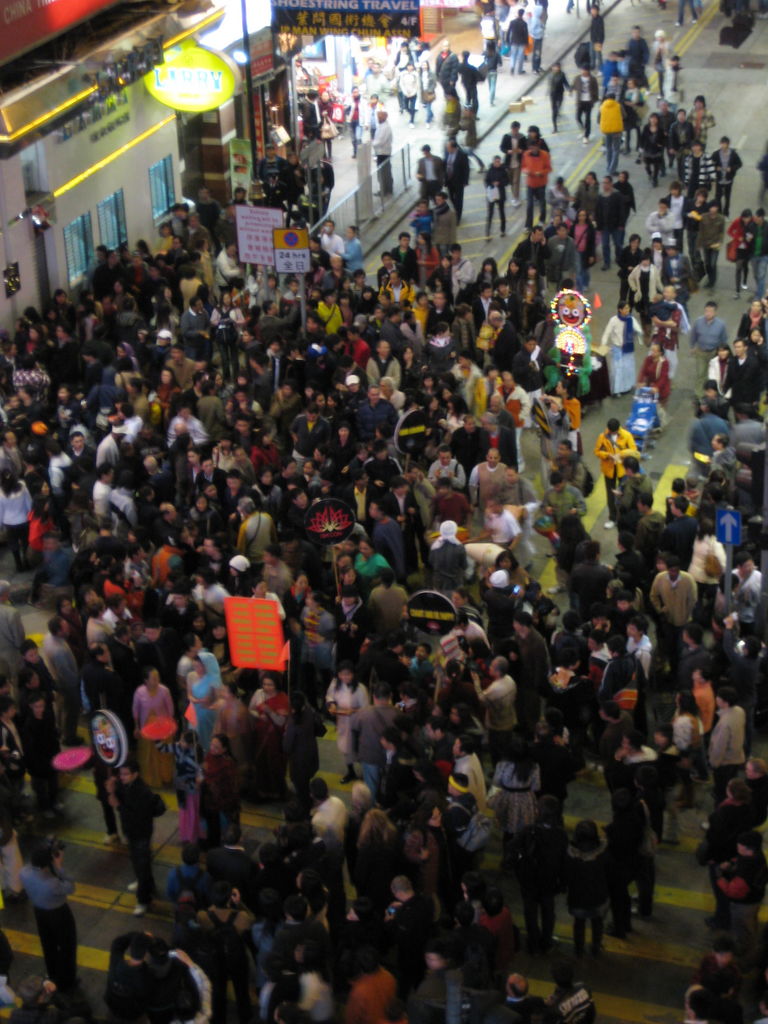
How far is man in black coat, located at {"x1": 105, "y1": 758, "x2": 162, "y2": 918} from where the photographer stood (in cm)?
1204

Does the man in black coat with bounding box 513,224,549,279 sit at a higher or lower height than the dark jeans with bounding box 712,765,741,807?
higher

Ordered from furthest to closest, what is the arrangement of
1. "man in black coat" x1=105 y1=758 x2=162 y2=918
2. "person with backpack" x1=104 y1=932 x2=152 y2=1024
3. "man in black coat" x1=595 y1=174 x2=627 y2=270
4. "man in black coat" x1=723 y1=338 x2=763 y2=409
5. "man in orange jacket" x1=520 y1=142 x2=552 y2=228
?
1. "man in orange jacket" x1=520 y1=142 x2=552 y2=228
2. "man in black coat" x1=595 y1=174 x2=627 y2=270
3. "man in black coat" x1=723 y1=338 x2=763 y2=409
4. "man in black coat" x1=105 y1=758 x2=162 y2=918
5. "person with backpack" x1=104 y1=932 x2=152 y2=1024

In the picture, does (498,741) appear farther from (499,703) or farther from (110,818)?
(110,818)

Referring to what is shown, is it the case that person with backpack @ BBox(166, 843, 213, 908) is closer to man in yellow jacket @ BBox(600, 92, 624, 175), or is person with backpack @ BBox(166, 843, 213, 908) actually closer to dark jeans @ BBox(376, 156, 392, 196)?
dark jeans @ BBox(376, 156, 392, 196)

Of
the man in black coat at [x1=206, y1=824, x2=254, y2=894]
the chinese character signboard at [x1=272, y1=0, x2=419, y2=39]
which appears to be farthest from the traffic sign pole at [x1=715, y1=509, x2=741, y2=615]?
the chinese character signboard at [x1=272, y1=0, x2=419, y2=39]

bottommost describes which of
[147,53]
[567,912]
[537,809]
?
[567,912]

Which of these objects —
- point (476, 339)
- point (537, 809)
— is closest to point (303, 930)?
point (537, 809)

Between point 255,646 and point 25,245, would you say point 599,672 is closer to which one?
point 255,646

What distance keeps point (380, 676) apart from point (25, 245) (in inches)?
460

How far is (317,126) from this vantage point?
3206cm

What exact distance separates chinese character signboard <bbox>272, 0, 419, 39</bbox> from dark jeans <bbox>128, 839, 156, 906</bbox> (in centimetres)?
1393

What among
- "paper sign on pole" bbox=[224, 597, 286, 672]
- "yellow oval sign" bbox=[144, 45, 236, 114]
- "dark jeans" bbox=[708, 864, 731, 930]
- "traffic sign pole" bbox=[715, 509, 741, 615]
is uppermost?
"yellow oval sign" bbox=[144, 45, 236, 114]

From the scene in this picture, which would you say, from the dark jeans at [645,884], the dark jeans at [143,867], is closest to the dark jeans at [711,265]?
the dark jeans at [645,884]

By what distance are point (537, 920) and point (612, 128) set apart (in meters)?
20.0
